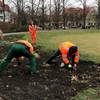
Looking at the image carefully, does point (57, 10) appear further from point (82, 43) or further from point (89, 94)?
point (89, 94)

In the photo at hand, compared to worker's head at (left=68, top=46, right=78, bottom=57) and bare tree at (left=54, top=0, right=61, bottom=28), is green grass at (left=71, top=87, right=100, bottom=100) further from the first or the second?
bare tree at (left=54, top=0, right=61, bottom=28)

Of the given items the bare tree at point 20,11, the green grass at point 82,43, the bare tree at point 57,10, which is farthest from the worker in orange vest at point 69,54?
the bare tree at point 57,10

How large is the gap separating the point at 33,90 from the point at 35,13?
8740 cm

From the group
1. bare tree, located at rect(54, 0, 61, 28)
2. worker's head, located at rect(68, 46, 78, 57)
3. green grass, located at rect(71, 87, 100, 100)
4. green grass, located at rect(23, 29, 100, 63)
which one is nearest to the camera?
green grass, located at rect(71, 87, 100, 100)

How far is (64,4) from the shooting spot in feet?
346

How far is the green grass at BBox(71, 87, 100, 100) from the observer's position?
923cm

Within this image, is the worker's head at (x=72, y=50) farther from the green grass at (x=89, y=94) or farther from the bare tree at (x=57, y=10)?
the bare tree at (x=57, y=10)

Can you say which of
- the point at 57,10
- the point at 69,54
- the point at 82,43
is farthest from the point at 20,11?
the point at 69,54

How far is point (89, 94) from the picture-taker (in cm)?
962

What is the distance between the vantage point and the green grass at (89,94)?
30.3 feet

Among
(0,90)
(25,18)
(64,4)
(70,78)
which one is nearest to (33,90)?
(0,90)

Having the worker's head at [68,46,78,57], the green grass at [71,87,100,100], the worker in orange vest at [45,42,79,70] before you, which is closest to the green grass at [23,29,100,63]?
the worker in orange vest at [45,42,79,70]

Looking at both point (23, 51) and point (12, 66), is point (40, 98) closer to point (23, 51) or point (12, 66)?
point (23, 51)

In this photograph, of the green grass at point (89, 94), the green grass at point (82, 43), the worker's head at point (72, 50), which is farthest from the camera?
the green grass at point (82, 43)
